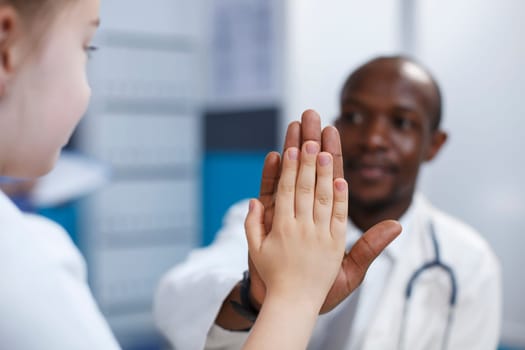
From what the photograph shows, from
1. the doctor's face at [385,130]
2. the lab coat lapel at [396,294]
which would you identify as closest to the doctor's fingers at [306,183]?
the lab coat lapel at [396,294]

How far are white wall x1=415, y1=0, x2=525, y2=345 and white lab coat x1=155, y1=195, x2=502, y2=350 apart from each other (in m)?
0.28

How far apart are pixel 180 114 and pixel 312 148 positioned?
239 centimetres

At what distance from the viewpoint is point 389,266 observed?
0.95 meters

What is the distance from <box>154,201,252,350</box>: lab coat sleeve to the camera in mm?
814

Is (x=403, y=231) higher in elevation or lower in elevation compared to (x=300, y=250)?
lower

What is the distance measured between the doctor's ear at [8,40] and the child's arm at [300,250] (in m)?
0.23

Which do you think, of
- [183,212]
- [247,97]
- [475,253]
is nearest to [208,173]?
[183,212]

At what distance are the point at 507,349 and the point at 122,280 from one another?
6.05 feet

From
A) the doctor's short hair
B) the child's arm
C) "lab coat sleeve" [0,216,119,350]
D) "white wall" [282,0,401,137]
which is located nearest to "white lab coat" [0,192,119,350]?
"lab coat sleeve" [0,216,119,350]

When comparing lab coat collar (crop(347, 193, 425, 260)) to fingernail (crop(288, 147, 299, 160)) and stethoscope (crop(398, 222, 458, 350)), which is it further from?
fingernail (crop(288, 147, 299, 160))

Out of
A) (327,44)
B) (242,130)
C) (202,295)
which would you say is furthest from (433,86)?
(242,130)

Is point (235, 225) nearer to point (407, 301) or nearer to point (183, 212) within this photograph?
point (407, 301)

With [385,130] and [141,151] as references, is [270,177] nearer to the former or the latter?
[385,130]

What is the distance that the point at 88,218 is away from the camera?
271 centimetres
